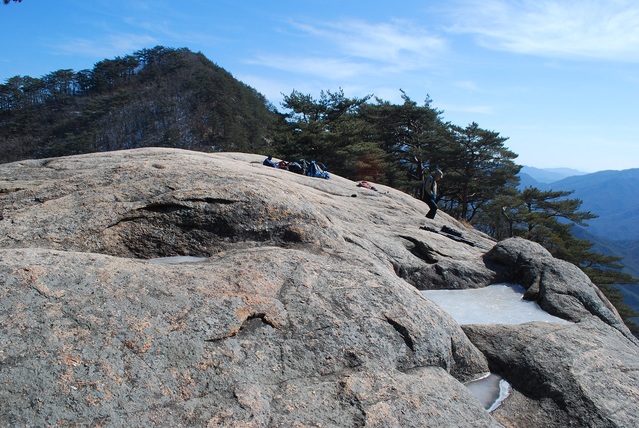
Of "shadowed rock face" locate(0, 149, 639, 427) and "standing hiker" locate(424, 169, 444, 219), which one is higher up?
"standing hiker" locate(424, 169, 444, 219)

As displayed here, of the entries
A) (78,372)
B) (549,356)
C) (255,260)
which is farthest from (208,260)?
(549,356)

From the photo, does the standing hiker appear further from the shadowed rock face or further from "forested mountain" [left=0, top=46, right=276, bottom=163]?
"forested mountain" [left=0, top=46, right=276, bottom=163]

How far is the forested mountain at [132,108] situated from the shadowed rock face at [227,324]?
210ft

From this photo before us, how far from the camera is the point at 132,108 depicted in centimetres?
9494

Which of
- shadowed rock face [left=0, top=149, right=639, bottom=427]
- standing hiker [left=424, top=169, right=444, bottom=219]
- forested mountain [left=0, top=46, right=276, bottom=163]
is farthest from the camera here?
forested mountain [left=0, top=46, right=276, bottom=163]

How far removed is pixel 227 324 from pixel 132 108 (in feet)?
331

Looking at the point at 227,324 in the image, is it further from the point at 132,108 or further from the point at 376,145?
the point at 132,108

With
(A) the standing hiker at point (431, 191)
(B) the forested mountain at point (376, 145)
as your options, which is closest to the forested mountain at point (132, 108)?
(B) the forested mountain at point (376, 145)

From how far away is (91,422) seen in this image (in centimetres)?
336

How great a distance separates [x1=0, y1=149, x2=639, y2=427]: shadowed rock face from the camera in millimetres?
3725

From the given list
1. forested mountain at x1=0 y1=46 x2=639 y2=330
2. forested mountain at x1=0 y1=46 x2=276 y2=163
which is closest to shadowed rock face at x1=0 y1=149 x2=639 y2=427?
forested mountain at x1=0 y1=46 x2=639 y2=330

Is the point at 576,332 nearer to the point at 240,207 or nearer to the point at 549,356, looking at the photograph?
the point at 549,356

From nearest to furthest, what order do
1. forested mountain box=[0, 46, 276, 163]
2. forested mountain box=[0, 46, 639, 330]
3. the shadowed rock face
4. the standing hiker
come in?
the shadowed rock face
the standing hiker
forested mountain box=[0, 46, 639, 330]
forested mountain box=[0, 46, 276, 163]

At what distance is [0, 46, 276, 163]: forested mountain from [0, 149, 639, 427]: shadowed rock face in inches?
2518
